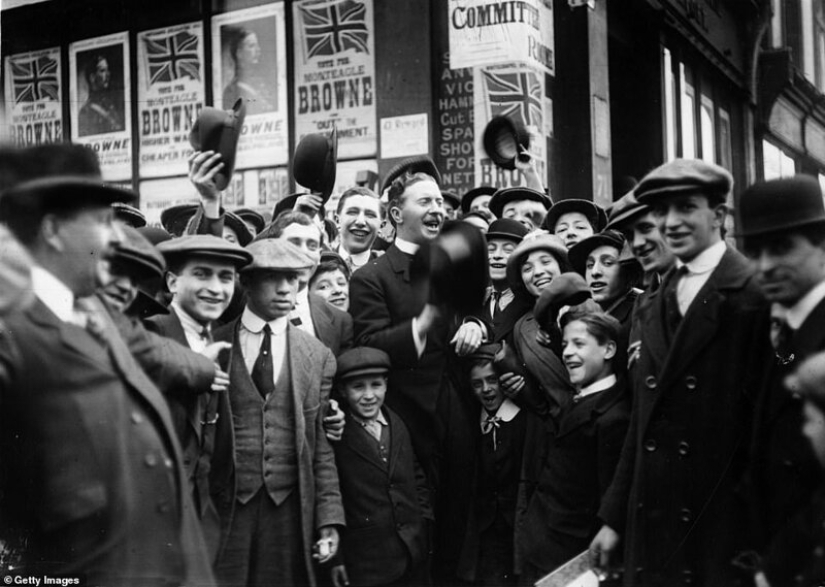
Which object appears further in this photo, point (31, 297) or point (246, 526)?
point (246, 526)

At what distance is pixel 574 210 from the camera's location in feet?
18.1

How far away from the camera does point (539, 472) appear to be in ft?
15.3

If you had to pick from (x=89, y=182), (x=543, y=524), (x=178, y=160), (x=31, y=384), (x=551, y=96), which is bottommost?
(x=543, y=524)

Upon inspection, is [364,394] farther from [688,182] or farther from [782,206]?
[782,206]

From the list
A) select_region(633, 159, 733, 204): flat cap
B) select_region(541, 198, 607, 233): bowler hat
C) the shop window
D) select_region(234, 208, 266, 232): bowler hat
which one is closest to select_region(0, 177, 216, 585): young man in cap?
select_region(234, 208, 266, 232): bowler hat

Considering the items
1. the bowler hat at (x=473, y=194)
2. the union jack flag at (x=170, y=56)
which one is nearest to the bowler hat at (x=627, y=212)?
the bowler hat at (x=473, y=194)

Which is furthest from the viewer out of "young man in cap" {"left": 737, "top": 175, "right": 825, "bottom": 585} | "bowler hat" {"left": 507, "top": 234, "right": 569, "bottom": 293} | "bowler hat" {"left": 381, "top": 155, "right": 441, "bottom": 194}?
"bowler hat" {"left": 381, "top": 155, "right": 441, "bottom": 194}

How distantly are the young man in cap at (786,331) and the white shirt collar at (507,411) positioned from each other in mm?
1149

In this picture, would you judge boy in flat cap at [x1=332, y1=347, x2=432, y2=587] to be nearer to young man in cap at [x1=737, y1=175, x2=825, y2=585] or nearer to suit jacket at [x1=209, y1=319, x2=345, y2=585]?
suit jacket at [x1=209, y1=319, x2=345, y2=585]

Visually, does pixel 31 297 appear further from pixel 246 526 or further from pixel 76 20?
pixel 76 20

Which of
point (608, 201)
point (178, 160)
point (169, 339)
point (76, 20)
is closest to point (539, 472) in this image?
point (169, 339)

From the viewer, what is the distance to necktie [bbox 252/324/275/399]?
181 inches

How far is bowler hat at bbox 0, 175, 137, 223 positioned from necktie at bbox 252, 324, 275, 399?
0.90m

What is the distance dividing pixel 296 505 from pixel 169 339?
2.91ft
